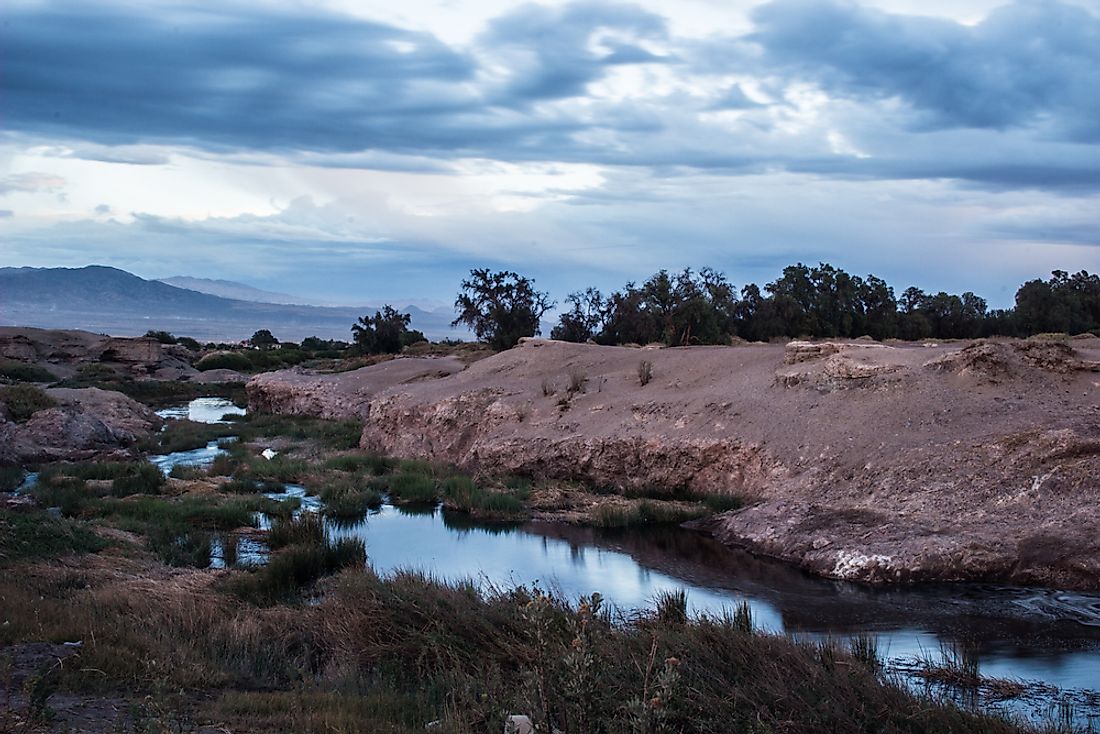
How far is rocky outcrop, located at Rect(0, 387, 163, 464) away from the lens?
1040 inches

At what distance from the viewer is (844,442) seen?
59.3 feet

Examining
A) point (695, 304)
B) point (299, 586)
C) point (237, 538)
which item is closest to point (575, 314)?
point (695, 304)

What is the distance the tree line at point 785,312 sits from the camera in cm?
4203

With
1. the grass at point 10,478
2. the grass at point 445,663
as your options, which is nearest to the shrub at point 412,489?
the grass at point 10,478

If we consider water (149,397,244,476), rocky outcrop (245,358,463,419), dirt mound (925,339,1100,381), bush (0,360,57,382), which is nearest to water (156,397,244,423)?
water (149,397,244,476)

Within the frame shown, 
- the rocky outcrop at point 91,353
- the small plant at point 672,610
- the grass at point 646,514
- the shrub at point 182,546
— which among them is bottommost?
the shrub at point 182,546

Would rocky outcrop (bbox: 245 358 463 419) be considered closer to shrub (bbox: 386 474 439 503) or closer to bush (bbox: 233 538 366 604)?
shrub (bbox: 386 474 439 503)

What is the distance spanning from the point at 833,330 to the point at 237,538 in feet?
114

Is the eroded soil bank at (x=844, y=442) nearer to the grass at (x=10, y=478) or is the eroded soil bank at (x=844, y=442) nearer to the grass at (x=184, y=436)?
the grass at (x=184, y=436)

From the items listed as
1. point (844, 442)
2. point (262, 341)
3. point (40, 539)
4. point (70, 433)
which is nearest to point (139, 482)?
point (70, 433)

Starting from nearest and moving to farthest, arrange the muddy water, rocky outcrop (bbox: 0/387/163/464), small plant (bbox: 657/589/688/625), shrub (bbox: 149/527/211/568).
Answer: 1. small plant (bbox: 657/589/688/625)
2. the muddy water
3. shrub (bbox: 149/527/211/568)
4. rocky outcrop (bbox: 0/387/163/464)

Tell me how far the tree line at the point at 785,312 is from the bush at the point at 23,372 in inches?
789

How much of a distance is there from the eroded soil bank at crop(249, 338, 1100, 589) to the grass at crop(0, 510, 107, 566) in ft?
32.0

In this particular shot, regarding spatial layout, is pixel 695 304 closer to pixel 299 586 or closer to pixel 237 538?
pixel 237 538
